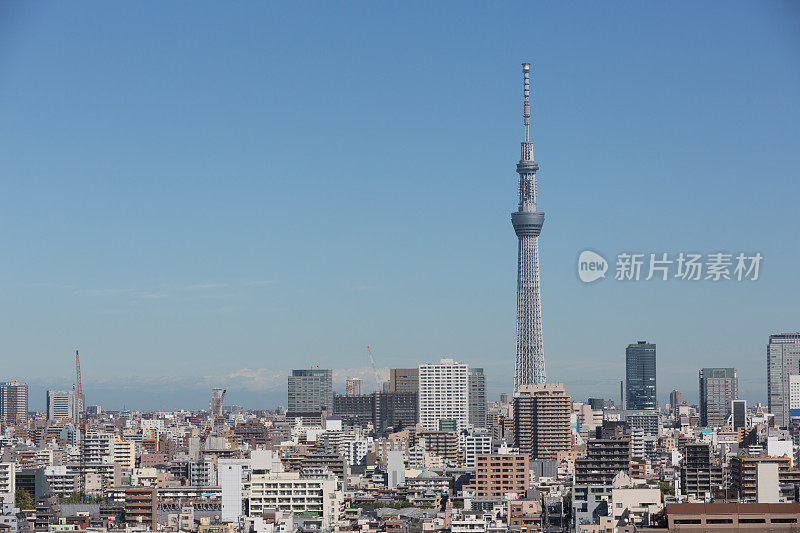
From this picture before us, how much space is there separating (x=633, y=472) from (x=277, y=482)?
1452 cm

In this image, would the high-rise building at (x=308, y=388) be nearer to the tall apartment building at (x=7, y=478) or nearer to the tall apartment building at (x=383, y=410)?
the tall apartment building at (x=383, y=410)

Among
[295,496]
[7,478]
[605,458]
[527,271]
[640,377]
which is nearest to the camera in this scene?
[295,496]

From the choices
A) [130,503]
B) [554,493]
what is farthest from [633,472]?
[130,503]

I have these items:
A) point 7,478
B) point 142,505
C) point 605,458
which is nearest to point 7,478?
point 7,478

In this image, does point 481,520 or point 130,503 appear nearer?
point 481,520

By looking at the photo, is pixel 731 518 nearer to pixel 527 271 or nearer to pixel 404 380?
pixel 527 271

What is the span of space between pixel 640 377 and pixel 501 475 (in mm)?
69490

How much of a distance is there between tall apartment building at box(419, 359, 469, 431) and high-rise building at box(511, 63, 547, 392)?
11761mm

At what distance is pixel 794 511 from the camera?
28.1m

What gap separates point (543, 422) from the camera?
73.9 metres

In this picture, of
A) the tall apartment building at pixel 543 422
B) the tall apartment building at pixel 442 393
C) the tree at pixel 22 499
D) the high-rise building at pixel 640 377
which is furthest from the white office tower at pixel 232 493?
the high-rise building at pixel 640 377

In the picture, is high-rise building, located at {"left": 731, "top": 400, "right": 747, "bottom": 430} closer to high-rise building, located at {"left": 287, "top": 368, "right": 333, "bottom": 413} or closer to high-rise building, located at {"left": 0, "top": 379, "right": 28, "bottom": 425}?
high-rise building, located at {"left": 287, "top": 368, "right": 333, "bottom": 413}

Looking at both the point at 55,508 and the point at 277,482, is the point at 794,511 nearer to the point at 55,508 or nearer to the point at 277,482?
the point at 277,482

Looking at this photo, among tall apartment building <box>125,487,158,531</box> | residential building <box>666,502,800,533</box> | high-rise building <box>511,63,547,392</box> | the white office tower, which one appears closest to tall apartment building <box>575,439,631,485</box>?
the white office tower
